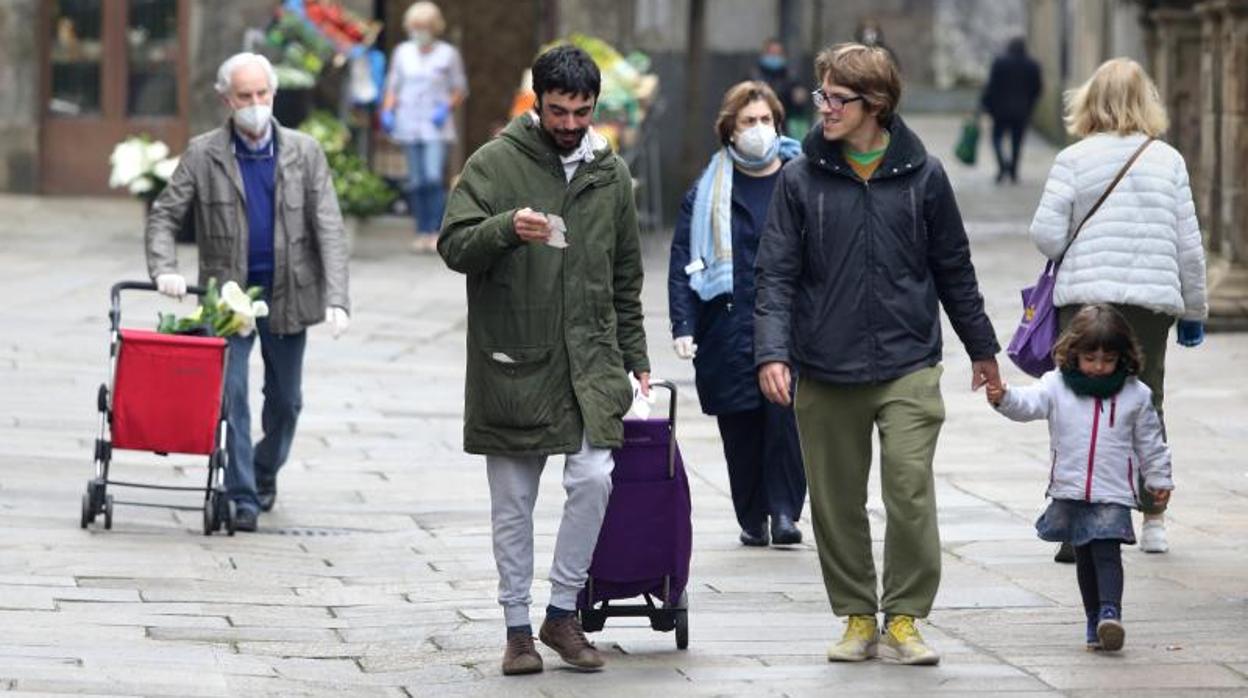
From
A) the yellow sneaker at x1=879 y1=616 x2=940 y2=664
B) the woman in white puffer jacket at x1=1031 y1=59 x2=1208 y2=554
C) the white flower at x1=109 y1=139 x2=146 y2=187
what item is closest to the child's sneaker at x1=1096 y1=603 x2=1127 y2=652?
the yellow sneaker at x1=879 y1=616 x2=940 y2=664

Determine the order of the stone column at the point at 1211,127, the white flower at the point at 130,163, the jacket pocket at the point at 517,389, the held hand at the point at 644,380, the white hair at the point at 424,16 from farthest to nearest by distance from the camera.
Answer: the white hair at the point at 424,16 < the stone column at the point at 1211,127 < the white flower at the point at 130,163 < the held hand at the point at 644,380 < the jacket pocket at the point at 517,389

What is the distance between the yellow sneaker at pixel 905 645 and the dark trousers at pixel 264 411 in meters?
3.28

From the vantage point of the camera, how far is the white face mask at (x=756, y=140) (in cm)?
983

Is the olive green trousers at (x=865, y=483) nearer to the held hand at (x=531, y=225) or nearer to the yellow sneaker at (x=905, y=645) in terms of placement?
the yellow sneaker at (x=905, y=645)

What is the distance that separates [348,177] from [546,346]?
45.0 ft

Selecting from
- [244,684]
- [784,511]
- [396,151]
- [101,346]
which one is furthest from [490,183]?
[396,151]

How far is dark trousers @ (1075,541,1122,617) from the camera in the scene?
7836 millimetres

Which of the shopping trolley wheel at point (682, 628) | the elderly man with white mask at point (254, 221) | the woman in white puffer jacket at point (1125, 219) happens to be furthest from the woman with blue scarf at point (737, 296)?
the shopping trolley wheel at point (682, 628)

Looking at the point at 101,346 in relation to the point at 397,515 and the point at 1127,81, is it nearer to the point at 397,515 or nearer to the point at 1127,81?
the point at 397,515

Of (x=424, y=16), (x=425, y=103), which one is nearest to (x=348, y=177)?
(x=425, y=103)

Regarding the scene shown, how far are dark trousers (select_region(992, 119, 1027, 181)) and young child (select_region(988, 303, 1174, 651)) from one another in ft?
73.6

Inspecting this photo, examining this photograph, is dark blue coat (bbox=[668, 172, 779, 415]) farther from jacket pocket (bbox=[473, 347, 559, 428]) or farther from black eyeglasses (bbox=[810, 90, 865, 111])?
jacket pocket (bbox=[473, 347, 559, 428])

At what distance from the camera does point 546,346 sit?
7.58 meters

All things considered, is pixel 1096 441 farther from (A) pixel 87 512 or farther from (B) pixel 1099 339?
(A) pixel 87 512
